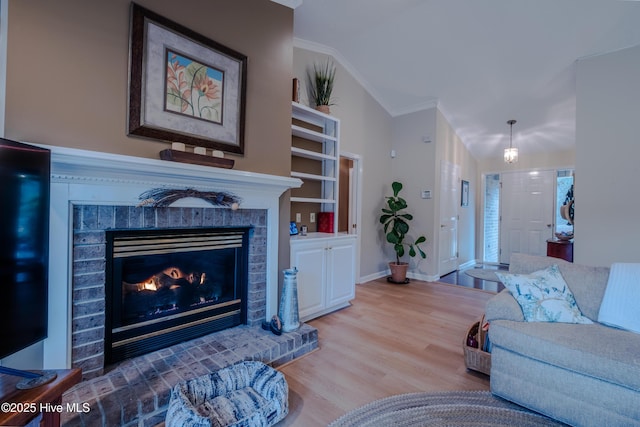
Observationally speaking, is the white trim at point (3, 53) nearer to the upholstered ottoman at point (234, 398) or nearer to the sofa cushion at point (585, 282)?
the upholstered ottoman at point (234, 398)

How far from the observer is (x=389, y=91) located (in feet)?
15.3

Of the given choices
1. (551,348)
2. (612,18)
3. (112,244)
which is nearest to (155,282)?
(112,244)

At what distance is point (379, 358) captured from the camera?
2334 millimetres

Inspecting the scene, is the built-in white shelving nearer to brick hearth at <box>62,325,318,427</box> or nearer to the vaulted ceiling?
the vaulted ceiling

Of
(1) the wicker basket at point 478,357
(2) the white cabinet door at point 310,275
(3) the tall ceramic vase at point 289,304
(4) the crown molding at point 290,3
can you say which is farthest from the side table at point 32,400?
(4) the crown molding at point 290,3

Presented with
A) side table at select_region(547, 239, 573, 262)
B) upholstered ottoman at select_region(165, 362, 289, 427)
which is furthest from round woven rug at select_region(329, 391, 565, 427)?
side table at select_region(547, 239, 573, 262)

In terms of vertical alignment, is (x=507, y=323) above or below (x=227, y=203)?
below

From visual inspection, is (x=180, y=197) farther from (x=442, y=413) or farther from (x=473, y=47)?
(x=473, y=47)

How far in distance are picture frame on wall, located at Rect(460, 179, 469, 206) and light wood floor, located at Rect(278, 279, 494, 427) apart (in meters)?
2.64

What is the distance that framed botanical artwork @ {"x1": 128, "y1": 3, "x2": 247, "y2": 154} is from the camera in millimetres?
1835

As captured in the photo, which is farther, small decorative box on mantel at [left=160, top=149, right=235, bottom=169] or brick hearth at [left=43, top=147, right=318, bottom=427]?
small decorative box on mantel at [left=160, top=149, right=235, bottom=169]

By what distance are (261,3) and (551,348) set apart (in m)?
3.29

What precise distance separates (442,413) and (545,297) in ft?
3.41

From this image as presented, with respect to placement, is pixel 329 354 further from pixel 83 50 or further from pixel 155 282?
pixel 83 50
